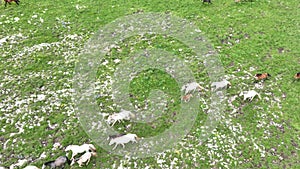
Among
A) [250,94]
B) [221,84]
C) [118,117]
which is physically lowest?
[250,94]

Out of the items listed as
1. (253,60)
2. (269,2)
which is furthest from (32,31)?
(269,2)

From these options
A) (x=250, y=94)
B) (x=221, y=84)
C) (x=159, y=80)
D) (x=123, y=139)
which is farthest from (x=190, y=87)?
(x=123, y=139)

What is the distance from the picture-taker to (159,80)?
36.7ft

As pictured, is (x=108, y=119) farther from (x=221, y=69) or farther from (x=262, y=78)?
(x=262, y=78)

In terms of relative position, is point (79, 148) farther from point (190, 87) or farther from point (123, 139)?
point (190, 87)

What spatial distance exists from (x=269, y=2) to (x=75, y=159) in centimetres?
1376

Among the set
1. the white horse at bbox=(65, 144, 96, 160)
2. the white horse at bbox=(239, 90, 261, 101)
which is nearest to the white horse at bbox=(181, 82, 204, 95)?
the white horse at bbox=(239, 90, 261, 101)

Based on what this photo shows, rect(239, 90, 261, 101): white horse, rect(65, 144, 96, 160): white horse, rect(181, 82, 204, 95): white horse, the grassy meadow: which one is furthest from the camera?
rect(181, 82, 204, 95): white horse

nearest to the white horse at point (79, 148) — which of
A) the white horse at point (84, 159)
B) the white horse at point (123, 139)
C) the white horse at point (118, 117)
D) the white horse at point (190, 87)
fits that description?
the white horse at point (84, 159)

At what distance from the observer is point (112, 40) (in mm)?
13250

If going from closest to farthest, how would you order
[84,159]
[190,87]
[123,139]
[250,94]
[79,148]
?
1. [84,159]
2. [79,148]
3. [123,139]
4. [250,94]
5. [190,87]

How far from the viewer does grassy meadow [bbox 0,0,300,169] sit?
Result: 865 cm

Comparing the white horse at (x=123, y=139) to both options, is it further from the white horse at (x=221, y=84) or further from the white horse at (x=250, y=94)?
the white horse at (x=250, y=94)

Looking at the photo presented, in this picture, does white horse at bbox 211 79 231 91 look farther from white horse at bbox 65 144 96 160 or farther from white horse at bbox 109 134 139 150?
white horse at bbox 65 144 96 160
